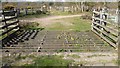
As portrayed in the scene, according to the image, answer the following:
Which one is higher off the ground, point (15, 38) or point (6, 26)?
point (6, 26)

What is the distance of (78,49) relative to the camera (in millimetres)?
7922

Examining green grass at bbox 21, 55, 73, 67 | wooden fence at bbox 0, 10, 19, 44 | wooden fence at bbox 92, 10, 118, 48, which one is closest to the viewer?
green grass at bbox 21, 55, 73, 67

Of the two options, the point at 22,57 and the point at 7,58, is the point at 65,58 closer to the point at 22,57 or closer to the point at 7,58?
the point at 22,57

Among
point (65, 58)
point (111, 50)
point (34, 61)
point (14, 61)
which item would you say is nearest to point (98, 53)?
point (111, 50)

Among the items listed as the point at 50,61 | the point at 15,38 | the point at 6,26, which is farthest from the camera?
the point at 6,26

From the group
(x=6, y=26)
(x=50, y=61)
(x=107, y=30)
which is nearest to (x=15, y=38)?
(x=6, y=26)

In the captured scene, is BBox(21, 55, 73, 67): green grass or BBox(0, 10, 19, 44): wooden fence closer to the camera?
BBox(21, 55, 73, 67): green grass

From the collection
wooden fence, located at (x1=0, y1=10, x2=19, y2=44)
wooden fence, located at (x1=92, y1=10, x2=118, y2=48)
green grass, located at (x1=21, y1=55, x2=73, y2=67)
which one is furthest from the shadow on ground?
wooden fence, located at (x1=92, y1=10, x2=118, y2=48)

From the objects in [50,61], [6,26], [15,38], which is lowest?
[15,38]

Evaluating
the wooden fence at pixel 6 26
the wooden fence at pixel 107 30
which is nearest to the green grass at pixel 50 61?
the wooden fence at pixel 107 30

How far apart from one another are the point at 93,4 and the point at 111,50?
106ft

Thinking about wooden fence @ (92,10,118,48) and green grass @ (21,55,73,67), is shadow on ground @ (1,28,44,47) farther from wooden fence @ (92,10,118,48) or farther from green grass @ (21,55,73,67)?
wooden fence @ (92,10,118,48)

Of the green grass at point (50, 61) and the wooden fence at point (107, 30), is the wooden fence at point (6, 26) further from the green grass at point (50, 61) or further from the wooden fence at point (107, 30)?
the wooden fence at point (107, 30)

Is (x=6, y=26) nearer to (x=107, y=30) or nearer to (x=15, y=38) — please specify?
(x=15, y=38)
